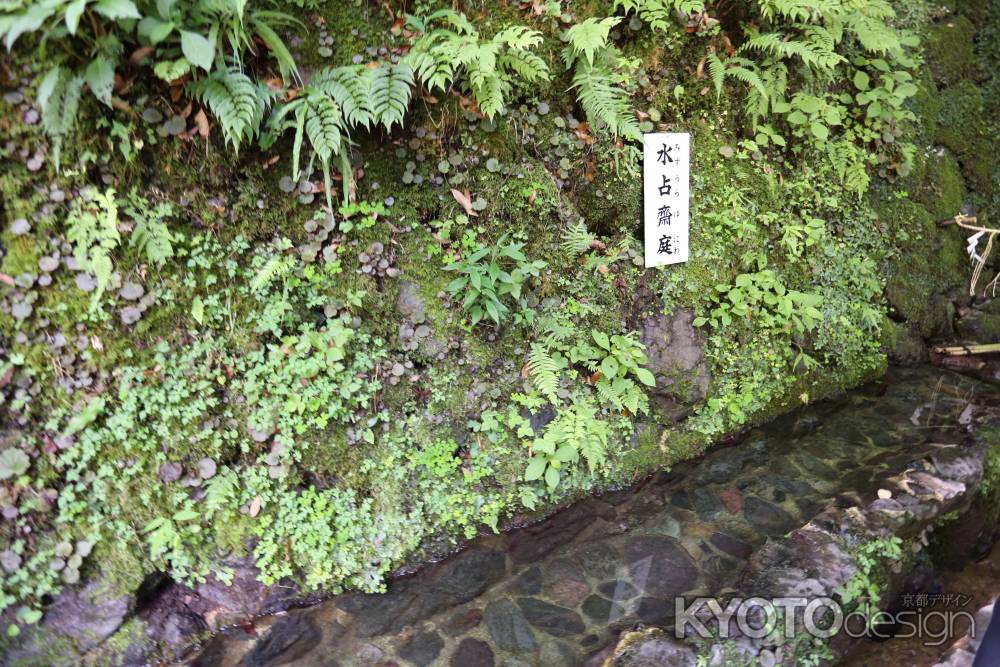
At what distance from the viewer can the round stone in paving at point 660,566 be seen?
159 inches

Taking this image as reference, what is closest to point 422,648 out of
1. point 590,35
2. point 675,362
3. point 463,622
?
point 463,622

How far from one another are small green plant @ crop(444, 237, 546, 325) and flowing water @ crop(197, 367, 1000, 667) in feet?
5.95

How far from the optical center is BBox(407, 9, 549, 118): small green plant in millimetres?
4156

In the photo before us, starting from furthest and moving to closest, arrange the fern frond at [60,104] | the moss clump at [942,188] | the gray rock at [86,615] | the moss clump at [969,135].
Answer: the moss clump at [969,135]
the moss clump at [942,188]
the gray rock at [86,615]
the fern frond at [60,104]

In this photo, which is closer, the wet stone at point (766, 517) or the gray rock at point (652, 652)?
the gray rock at point (652, 652)

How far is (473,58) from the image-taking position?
421cm

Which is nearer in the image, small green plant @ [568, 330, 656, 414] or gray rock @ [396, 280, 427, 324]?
gray rock @ [396, 280, 427, 324]

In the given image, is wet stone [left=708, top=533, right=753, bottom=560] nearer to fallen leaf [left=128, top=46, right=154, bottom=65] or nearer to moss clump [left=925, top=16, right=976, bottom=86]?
fallen leaf [left=128, top=46, right=154, bottom=65]

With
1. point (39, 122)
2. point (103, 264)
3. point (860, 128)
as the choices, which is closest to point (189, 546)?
point (103, 264)

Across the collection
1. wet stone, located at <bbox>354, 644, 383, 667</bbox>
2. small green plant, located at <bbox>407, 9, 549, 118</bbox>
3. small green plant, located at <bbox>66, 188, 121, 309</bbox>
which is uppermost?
small green plant, located at <bbox>407, 9, 549, 118</bbox>

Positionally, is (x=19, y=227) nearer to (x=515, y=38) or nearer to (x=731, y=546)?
(x=515, y=38)

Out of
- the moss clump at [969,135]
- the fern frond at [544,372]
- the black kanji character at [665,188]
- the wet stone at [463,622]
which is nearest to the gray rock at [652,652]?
the wet stone at [463,622]

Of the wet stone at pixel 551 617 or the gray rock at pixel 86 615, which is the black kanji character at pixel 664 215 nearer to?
the wet stone at pixel 551 617

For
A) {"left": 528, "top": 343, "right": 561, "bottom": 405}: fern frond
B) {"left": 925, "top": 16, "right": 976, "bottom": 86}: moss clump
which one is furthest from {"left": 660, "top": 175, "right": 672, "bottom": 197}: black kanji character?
{"left": 925, "top": 16, "right": 976, "bottom": 86}: moss clump
